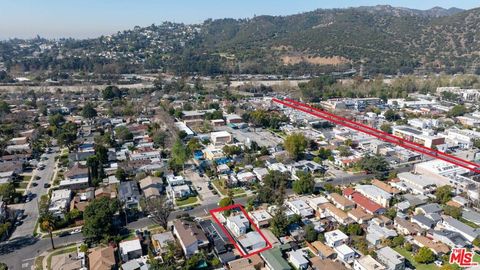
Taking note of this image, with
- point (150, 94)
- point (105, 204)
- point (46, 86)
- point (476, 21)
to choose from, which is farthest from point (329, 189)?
point (476, 21)

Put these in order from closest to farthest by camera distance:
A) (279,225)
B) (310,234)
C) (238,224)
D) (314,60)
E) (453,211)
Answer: (310,234) → (279,225) → (238,224) → (453,211) → (314,60)

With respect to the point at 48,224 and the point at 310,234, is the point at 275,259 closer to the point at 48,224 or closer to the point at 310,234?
the point at 310,234

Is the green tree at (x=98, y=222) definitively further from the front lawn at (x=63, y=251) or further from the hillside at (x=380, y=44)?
the hillside at (x=380, y=44)

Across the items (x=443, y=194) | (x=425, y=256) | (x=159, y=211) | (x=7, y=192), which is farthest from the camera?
(x=7, y=192)

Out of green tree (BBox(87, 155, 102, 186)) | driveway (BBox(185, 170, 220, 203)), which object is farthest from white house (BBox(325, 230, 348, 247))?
green tree (BBox(87, 155, 102, 186))

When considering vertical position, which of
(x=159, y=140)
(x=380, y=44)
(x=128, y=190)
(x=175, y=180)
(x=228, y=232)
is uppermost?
(x=380, y=44)

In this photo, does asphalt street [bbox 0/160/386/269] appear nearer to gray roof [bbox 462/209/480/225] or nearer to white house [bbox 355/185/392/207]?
white house [bbox 355/185/392/207]

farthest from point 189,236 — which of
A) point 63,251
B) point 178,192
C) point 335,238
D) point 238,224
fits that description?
point 335,238
